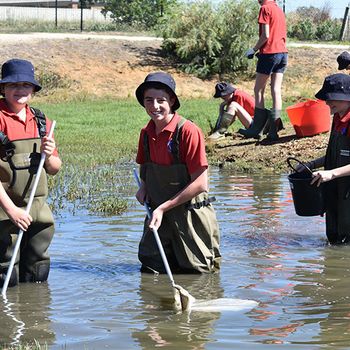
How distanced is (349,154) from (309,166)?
1.41 ft

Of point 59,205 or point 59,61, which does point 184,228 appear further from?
point 59,61

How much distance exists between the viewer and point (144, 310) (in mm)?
7254

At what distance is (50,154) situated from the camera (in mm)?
7480

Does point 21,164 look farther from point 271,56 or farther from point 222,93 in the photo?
point 222,93

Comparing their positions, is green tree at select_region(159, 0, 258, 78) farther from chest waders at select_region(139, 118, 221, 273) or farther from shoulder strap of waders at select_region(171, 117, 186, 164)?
shoulder strap of waders at select_region(171, 117, 186, 164)

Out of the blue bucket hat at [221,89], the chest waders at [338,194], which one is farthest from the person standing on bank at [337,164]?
the blue bucket hat at [221,89]

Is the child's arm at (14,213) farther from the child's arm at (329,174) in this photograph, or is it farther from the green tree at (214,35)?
the green tree at (214,35)

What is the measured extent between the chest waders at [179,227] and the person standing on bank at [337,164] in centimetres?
115

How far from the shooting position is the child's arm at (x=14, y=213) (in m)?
7.28

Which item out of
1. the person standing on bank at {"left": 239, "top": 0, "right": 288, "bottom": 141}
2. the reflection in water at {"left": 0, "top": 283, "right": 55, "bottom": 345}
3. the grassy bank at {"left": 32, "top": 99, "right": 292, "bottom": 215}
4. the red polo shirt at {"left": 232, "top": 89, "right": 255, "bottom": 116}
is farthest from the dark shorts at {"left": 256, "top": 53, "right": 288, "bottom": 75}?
the reflection in water at {"left": 0, "top": 283, "right": 55, "bottom": 345}

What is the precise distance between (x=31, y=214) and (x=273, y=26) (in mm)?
8448

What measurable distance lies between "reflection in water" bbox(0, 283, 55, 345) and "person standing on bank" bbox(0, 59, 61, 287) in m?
0.19

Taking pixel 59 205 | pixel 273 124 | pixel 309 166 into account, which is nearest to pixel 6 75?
pixel 309 166

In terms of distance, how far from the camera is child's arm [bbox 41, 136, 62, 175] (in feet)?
24.3
